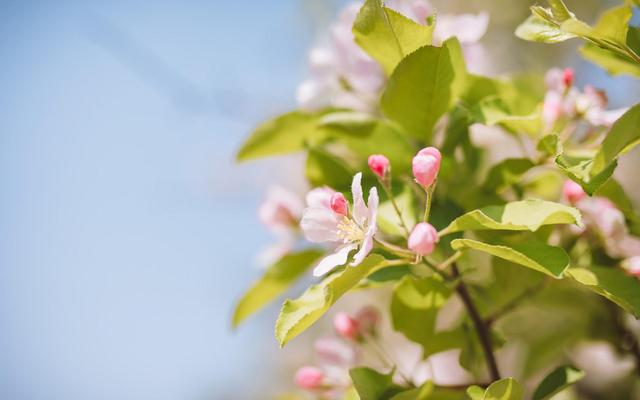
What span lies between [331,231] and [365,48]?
25cm

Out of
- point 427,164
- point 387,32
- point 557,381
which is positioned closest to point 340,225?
point 427,164

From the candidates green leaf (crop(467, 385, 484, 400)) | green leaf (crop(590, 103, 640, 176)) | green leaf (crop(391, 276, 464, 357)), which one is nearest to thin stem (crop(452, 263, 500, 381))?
green leaf (crop(391, 276, 464, 357))

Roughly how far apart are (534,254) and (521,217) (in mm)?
46

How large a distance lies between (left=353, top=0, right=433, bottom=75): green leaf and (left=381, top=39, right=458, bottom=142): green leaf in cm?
2

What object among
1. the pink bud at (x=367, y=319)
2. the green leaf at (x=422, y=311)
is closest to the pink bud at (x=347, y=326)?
the pink bud at (x=367, y=319)

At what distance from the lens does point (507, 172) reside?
85 cm

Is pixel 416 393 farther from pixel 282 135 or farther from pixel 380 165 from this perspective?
pixel 282 135

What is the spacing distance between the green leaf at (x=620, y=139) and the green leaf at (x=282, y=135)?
43 centimetres

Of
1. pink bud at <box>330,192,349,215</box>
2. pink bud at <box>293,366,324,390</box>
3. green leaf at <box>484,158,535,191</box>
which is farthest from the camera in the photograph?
pink bud at <box>293,366,324,390</box>

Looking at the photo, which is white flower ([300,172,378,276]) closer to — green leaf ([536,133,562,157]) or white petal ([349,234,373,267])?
white petal ([349,234,373,267])

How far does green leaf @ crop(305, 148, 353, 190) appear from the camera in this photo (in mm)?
883

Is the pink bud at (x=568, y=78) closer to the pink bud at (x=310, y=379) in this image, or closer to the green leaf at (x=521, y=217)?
the green leaf at (x=521, y=217)

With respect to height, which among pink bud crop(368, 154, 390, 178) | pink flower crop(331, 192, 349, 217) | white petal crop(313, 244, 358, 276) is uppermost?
pink bud crop(368, 154, 390, 178)

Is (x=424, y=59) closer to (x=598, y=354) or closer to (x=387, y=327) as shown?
(x=598, y=354)
